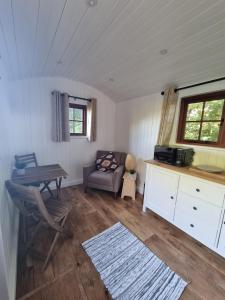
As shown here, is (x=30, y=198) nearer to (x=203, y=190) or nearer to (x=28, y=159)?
(x=28, y=159)

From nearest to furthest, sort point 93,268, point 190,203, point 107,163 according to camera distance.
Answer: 1. point 93,268
2. point 190,203
3. point 107,163

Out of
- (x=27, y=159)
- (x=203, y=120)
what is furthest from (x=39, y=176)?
(x=203, y=120)

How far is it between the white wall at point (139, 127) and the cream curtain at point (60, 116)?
1.29 meters

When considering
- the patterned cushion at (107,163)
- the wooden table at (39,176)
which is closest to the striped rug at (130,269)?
the wooden table at (39,176)

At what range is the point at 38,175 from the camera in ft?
6.41

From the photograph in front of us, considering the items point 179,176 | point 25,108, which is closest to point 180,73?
point 179,176

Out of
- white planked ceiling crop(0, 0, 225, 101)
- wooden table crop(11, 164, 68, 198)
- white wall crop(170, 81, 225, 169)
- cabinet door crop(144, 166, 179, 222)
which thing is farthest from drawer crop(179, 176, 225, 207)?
wooden table crop(11, 164, 68, 198)

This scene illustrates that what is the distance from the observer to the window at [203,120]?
186 cm

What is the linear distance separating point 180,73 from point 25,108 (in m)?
2.60

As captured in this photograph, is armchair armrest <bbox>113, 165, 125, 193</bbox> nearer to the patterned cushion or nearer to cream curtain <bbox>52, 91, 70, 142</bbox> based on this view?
the patterned cushion

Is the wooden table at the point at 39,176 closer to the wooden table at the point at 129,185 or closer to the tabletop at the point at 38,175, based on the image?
the tabletop at the point at 38,175

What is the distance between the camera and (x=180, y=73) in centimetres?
191

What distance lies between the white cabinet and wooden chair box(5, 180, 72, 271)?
4.23ft

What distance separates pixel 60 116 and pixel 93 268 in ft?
7.98
